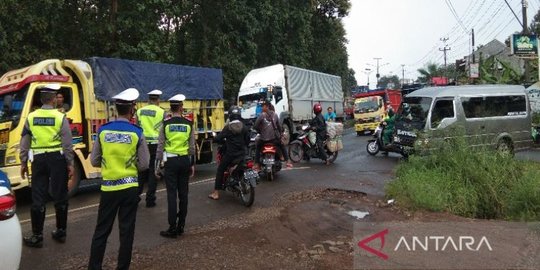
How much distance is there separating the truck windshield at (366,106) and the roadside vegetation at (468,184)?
17085mm

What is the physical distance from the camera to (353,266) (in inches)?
197

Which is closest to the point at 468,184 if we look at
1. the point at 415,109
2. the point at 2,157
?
the point at 415,109

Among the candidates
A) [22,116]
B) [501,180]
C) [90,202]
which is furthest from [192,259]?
[501,180]

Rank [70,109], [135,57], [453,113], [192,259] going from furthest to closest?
[135,57]
[453,113]
[70,109]
[192,259]

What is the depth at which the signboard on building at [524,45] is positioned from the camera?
26.2 meters

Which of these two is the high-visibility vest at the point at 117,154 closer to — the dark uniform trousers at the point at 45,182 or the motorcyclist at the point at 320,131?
the dark uniform trousers at the point at 45,182

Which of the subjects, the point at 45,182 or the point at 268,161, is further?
the point at 268,161

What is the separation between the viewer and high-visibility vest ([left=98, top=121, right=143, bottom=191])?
467cm

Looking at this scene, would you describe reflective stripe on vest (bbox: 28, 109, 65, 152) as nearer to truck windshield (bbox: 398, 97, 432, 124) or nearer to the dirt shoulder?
the dirt shoulder

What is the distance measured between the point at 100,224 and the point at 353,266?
2496 mm

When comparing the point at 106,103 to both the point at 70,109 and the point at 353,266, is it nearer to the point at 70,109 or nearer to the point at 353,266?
the point at 70,109

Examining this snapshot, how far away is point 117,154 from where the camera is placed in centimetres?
470

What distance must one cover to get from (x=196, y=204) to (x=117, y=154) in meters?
3.75

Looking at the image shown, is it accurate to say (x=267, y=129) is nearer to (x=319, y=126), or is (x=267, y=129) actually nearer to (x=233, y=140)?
(x=233, y=140)
